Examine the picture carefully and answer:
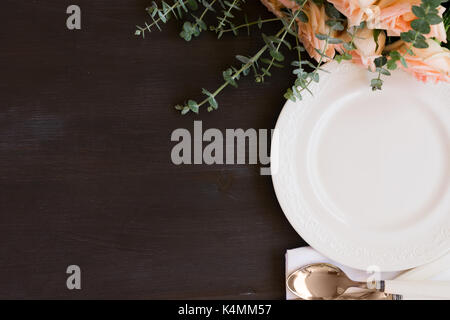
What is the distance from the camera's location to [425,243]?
25.4 inches

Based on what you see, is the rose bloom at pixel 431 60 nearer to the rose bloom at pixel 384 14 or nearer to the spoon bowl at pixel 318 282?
the rose bloom at pixel 384 14

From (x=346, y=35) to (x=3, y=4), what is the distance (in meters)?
0.50

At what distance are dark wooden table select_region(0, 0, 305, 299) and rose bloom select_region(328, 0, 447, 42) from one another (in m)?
0.18

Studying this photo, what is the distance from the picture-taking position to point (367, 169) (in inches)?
26.0

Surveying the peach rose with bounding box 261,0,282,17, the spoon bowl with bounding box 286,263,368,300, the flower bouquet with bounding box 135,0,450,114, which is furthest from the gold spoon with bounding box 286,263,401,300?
the peach rose with bounding box 261,0,282,17

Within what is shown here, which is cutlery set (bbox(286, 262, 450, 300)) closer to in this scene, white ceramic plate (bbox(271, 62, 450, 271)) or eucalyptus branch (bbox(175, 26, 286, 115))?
white ceramic plate (bbox(271, 62, 450, 271))

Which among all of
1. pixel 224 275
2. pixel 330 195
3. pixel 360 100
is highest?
pixel 360 100

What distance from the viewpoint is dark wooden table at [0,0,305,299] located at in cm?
67

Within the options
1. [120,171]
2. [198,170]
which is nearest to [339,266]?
[198,170]

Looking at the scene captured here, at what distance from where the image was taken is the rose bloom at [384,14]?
0.49 meters

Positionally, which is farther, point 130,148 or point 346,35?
point 130,148

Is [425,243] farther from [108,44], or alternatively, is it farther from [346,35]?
[108,44]

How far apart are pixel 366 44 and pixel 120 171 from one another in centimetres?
39

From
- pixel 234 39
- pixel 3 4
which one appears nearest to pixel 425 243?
pixel 234 39
